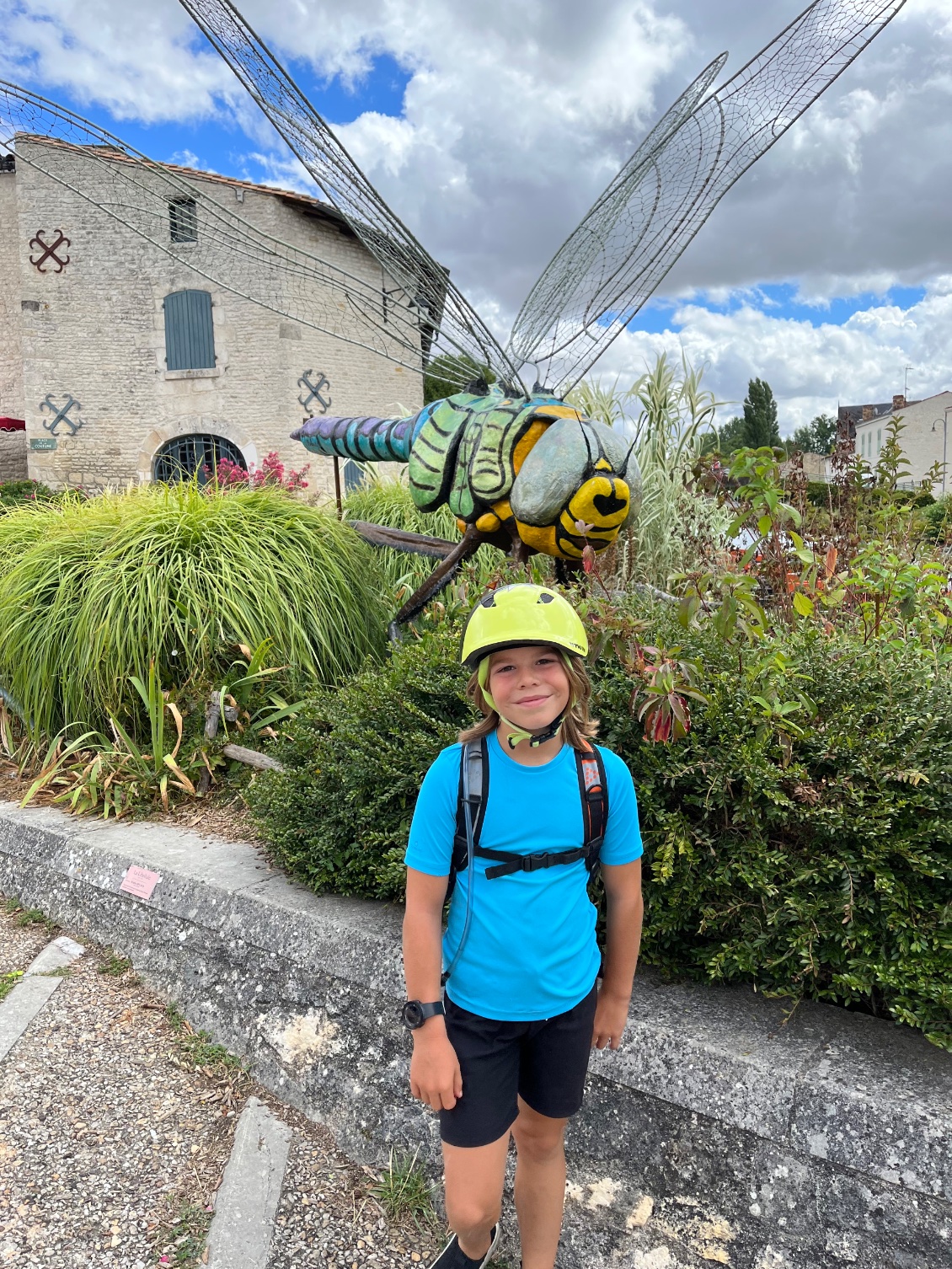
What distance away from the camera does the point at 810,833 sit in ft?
6.35

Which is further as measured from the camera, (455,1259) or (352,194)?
(352,194)

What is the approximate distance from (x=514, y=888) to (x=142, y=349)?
15.8 meters

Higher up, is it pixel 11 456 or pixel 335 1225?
pixel 11 456

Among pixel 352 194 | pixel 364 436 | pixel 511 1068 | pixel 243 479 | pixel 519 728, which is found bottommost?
pixel 511 1068

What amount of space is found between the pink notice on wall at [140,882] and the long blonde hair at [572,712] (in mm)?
1934

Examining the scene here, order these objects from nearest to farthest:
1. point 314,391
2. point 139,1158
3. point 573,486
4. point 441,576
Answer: point 139,1158, point 573,486, point 441,576, point 314,391

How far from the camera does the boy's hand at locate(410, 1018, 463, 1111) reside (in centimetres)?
138

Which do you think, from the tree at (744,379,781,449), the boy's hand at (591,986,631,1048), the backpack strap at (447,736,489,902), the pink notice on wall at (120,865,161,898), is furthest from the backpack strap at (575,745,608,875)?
the tree at (744,379,781,449)

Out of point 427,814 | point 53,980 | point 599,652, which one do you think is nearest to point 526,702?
point 427,814

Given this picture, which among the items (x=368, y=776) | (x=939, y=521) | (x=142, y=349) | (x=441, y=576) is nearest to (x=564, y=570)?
(x=441, y=576)

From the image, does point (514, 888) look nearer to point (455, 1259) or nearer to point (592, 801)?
point (592, 801)

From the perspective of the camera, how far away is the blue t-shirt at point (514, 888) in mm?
1415

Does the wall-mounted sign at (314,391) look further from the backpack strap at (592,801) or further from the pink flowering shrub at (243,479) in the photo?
the backpack strap at (592,801)

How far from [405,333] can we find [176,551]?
1.56 meters
